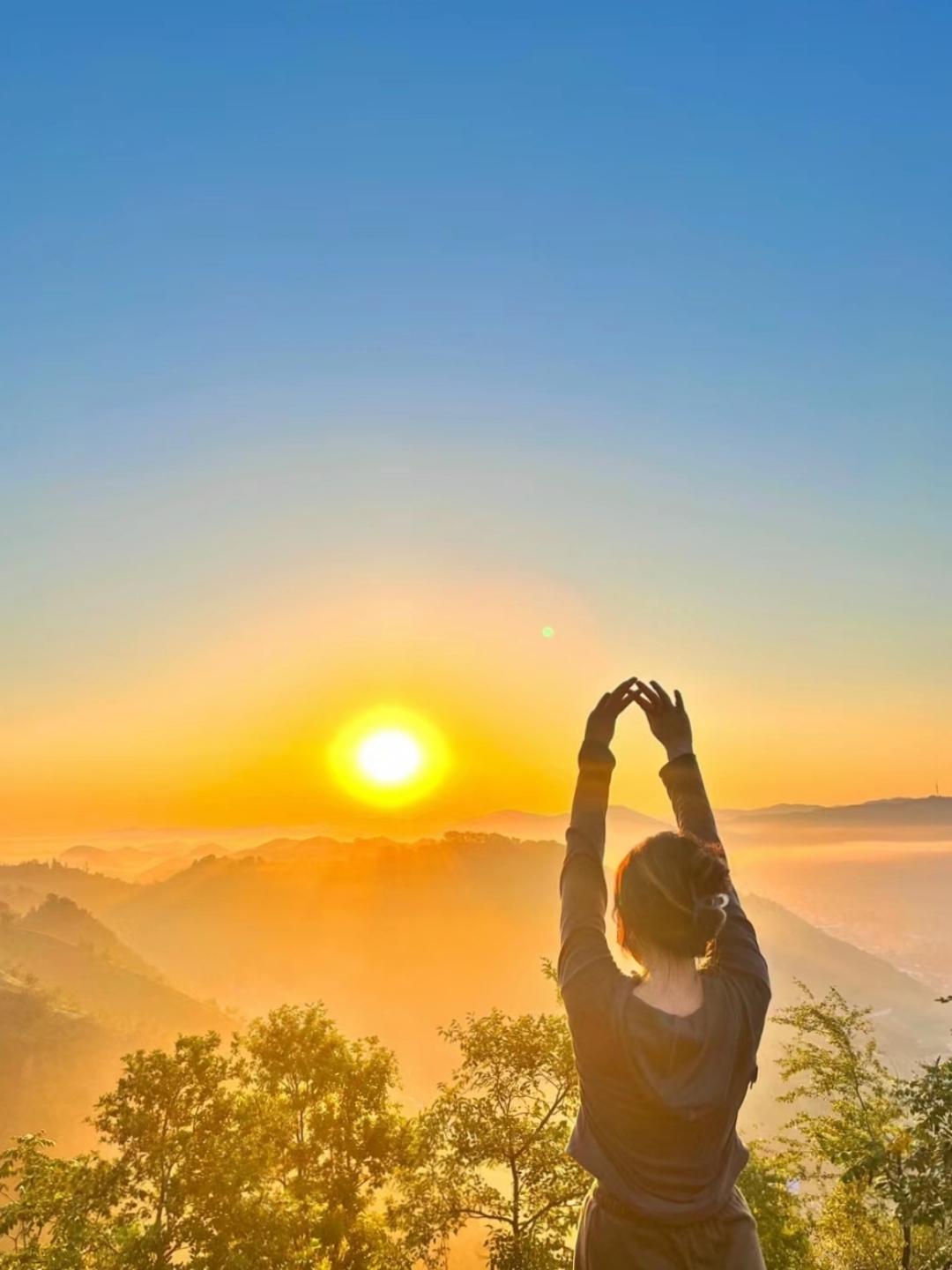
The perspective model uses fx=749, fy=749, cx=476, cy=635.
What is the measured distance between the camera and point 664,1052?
1727 mm

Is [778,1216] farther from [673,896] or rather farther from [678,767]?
[673,896]

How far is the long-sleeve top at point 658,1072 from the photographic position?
1734 mm

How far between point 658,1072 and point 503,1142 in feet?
54.3

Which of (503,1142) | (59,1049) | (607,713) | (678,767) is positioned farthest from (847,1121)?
(59,1049)

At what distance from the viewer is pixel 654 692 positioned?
2496mm

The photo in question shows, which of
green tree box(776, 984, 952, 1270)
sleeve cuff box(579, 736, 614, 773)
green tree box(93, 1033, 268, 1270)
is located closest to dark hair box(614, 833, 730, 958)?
sleeve cuff box(579, 736, 614, 773)

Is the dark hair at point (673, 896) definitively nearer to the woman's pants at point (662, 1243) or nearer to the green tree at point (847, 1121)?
the woman's pants at point (662, 1243)

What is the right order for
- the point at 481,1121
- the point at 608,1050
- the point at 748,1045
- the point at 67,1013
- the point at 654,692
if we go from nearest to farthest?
the point at 608,1050, the point at 748,1045, the point at 654,692, the point at 481,1121, the point at 67,1013

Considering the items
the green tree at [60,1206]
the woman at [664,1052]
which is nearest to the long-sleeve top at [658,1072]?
the woman at [664,1052]

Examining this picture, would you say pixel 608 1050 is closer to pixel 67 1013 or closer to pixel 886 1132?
pixel 886 1132

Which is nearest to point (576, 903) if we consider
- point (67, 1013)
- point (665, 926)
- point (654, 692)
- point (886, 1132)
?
point (665, 926)

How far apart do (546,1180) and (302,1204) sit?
6214 mm

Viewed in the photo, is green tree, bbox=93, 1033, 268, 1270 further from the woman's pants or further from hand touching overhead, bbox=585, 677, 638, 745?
hand touching overhead, bbox=585, 677, 638, 745

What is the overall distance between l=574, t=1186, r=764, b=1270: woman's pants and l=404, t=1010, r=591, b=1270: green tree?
602 inches
